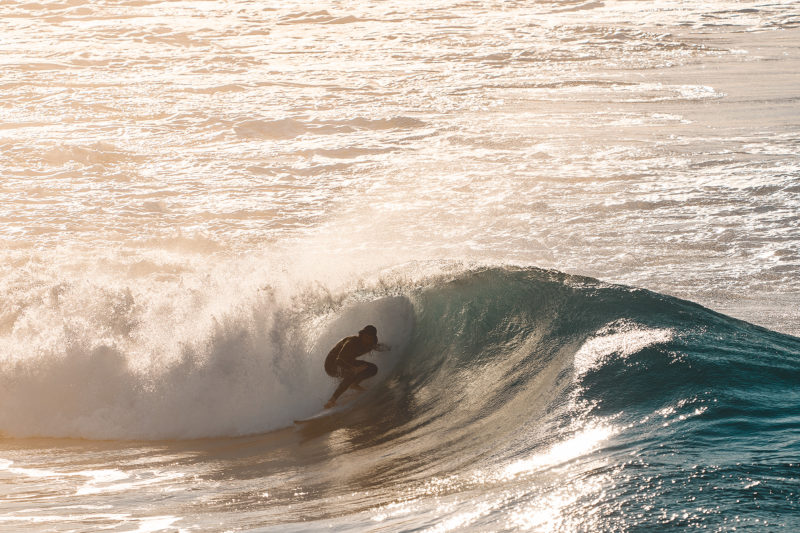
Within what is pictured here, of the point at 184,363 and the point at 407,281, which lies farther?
the point at 407,281

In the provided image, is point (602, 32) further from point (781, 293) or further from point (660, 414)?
point (660, 414)

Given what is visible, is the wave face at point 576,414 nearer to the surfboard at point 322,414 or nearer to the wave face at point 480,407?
the wave face at point 480,407

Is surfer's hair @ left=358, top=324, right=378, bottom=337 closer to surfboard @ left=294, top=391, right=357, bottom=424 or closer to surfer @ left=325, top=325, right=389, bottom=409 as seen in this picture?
surfer @ left=325, top=325, right=389, bottom=409

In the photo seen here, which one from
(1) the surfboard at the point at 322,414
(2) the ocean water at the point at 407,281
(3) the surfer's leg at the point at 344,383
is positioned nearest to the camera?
(2) the ocean water at the point at 407,281

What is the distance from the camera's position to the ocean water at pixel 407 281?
20.8 ft

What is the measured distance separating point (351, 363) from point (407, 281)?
227cm

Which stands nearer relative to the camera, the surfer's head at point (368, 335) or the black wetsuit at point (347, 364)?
the black wetsuit at point (347, 364)

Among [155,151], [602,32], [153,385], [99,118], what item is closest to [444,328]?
[153,385]

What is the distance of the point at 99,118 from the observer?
23312mm

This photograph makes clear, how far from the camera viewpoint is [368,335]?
9164 millimetres

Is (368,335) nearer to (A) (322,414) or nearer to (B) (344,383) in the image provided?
(B) (344,383)

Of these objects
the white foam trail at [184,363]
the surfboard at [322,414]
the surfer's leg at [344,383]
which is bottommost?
the surfboard at [322,414]

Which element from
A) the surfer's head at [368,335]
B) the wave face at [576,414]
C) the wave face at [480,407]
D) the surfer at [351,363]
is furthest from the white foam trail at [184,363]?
the wave face at [576,414]

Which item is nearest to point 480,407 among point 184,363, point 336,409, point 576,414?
point 576,414
